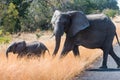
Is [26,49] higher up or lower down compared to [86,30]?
lower down

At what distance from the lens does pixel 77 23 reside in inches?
567

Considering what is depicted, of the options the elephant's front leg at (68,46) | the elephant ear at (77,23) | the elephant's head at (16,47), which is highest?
the elephant ear at (77,23)

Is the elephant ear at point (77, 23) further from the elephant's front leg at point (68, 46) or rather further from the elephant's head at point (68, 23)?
the elephant's front leg at point (68, 46)

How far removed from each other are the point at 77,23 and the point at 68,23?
283 mm

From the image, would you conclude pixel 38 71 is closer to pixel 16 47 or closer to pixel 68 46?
pixel 16 47

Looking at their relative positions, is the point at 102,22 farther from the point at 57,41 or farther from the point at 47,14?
the point at 47,14

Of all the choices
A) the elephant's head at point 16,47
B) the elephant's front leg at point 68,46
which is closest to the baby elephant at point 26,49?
the elephant's head at point 16,47

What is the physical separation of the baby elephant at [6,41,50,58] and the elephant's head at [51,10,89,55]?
0.82 m

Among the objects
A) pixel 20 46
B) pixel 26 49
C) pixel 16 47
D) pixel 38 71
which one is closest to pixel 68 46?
pixel 26 49

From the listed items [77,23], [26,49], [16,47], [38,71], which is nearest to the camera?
[38,71]

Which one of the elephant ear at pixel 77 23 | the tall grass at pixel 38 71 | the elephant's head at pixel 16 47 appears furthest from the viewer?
the elephant ear at pixel 77 23

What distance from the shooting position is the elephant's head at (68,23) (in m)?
13.9

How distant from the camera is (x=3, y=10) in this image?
28.2 metres

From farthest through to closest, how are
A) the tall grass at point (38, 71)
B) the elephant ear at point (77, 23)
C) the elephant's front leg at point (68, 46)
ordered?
the elephant's front leg at point (68, 46)
the elephant ear at point (77, 23)
the tall grass at point (38, 71)
